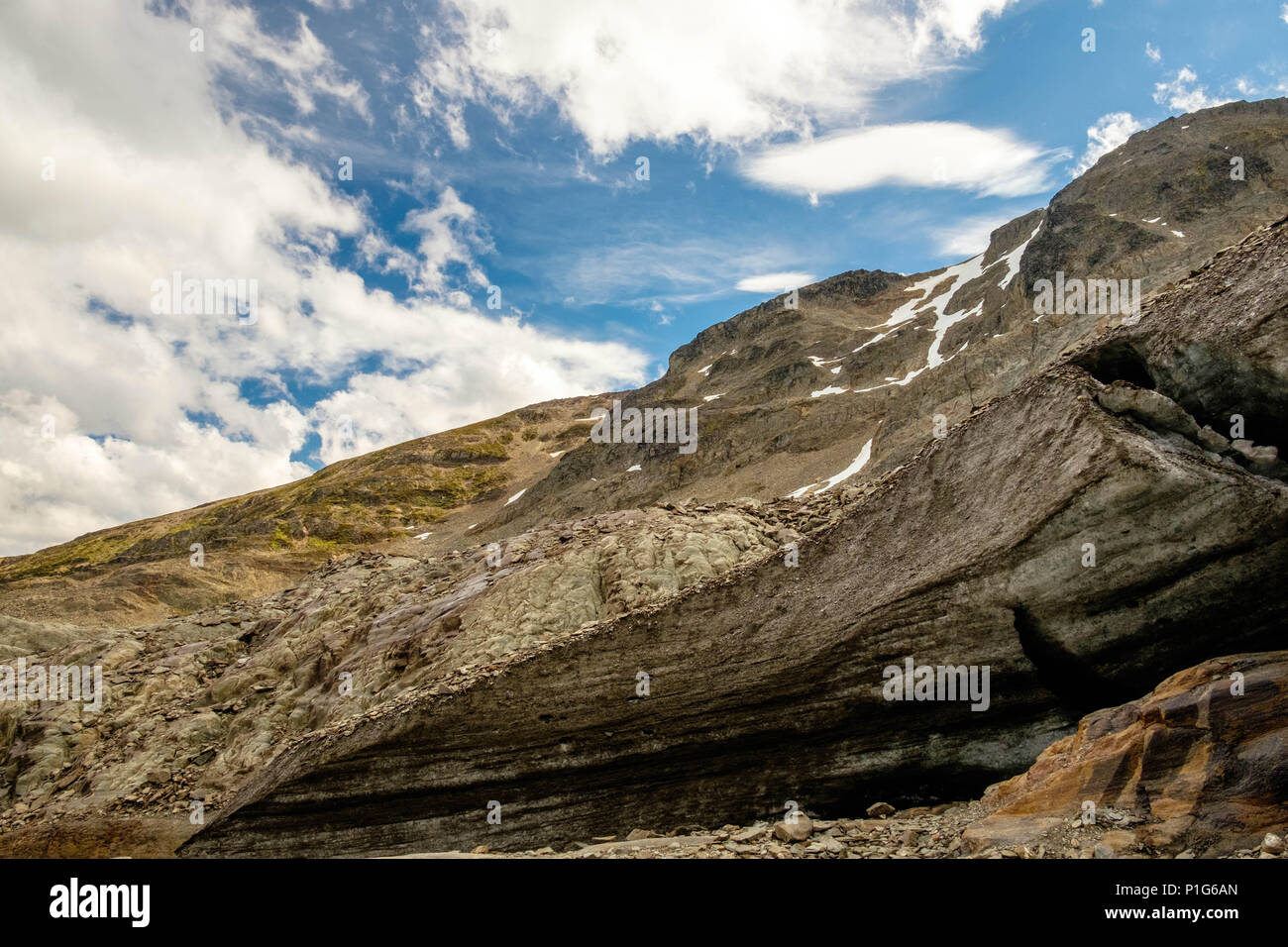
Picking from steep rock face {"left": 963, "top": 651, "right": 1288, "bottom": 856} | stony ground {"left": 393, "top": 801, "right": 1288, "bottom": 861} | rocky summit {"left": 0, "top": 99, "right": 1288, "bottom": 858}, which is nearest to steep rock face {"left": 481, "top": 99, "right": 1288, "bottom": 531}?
rocky summit {"left": 0, "top": 99, "right": 1288, "bottom": 858}

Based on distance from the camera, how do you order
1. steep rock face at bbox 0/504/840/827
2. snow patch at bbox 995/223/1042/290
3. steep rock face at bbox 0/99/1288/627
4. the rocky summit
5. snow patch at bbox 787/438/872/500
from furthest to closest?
snow patch at bbox 995/223/1042/290
steep rock face at bbox 0/99/1288/627
snow patch at bbox 787/438/872/500
steep rock face at bbox 0/504/840/827
the rocky summit

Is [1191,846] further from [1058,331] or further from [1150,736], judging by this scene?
[1058,331]

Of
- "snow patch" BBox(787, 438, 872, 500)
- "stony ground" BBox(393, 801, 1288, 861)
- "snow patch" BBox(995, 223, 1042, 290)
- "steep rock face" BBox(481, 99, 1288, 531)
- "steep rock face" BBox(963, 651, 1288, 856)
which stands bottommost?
"stony ground" BBox(393, 801, 1288, 861)

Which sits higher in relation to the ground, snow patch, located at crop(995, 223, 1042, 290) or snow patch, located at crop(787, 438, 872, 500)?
snow patch, located at crop(995, 223, 1042, 290)

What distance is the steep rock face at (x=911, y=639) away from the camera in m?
12.4

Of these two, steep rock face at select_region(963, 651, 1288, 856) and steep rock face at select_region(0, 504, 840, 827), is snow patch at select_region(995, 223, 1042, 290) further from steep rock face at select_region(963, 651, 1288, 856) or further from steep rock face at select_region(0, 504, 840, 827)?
steep rock face at select_region(963, 651, 1288, 856)

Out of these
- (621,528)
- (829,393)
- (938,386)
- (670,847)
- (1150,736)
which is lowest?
(670,847)

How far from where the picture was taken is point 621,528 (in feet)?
92.4

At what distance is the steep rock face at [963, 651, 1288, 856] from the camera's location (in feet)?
27.8

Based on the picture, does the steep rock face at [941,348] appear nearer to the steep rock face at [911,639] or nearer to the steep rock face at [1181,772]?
the steep rock face at [911,639]

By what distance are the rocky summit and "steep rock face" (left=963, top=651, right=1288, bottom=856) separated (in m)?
0.04
